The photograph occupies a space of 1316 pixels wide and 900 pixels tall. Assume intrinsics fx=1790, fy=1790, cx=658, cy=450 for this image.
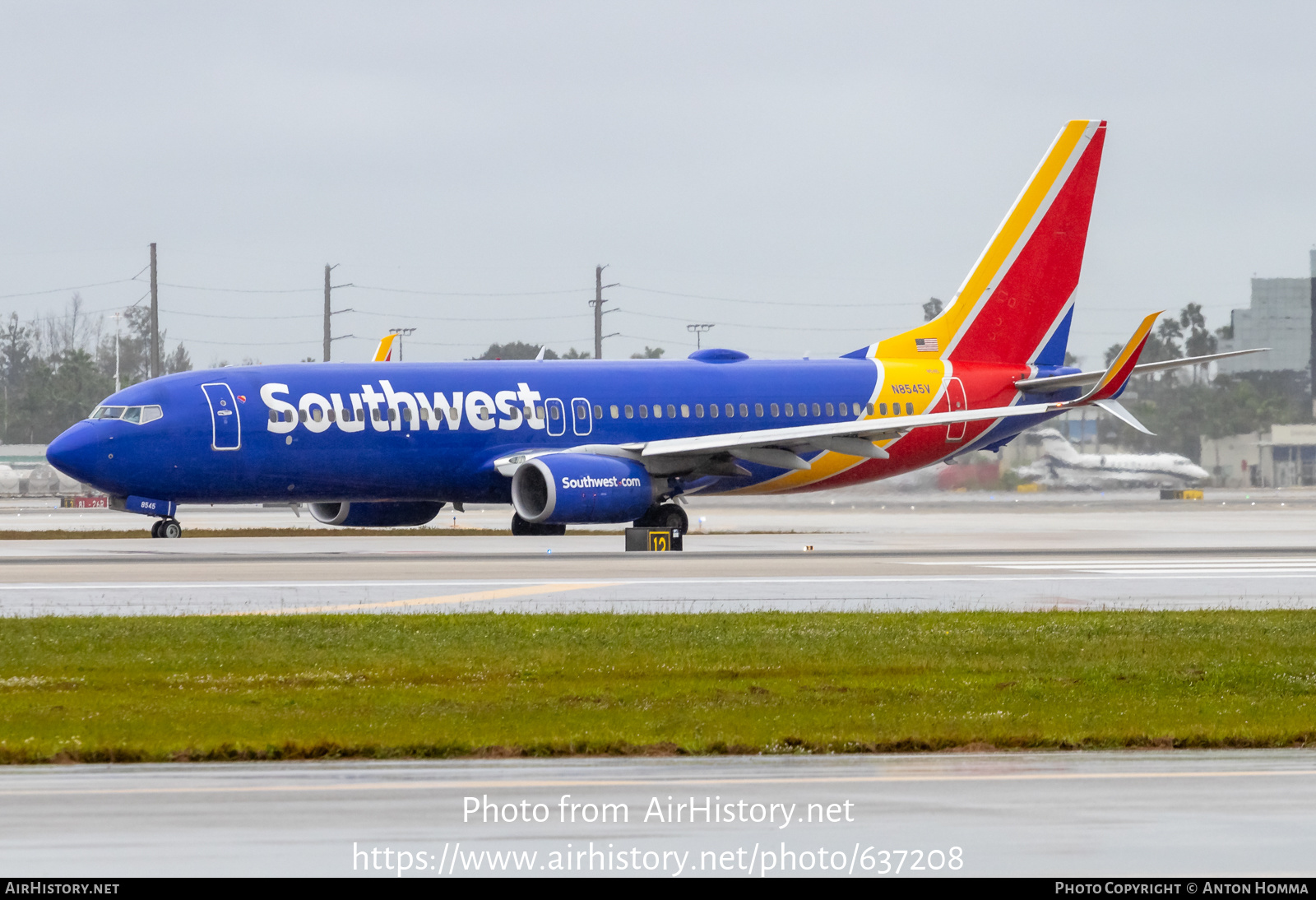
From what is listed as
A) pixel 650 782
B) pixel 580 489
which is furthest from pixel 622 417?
pixel 650 782

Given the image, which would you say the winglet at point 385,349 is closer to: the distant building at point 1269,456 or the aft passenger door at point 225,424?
the aft passenger door at point 225,424

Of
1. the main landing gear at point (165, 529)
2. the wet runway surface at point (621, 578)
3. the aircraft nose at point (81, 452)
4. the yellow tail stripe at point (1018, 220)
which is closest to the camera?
the wet runway surface at point (621, 578)

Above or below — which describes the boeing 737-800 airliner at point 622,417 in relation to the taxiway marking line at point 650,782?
above

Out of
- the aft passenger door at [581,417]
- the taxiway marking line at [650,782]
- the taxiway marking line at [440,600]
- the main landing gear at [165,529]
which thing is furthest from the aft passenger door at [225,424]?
the taxiway marking line at [650,782]

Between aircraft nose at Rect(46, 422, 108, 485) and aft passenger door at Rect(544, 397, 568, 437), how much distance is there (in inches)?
384

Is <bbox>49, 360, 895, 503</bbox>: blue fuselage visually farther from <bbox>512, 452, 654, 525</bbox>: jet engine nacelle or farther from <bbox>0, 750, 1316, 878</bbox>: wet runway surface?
<bbox>0, 750, 1316, 878</bbox>: wet runway surface

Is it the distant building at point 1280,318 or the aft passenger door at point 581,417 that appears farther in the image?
the distant building at point 1280,318

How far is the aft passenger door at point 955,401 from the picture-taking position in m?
45.1

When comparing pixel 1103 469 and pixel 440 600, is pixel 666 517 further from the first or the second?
pixel 1103 469

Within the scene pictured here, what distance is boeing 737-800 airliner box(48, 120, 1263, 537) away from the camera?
37469 mm

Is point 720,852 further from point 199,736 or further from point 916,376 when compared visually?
point 916,376

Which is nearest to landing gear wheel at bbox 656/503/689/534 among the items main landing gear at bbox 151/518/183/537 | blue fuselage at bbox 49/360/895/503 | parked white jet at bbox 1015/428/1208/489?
blue fuselage at bbox 49/360/895/503

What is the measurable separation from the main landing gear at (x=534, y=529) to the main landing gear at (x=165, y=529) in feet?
24.7

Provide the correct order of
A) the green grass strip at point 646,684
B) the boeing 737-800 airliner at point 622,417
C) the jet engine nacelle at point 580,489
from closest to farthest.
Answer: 1. the green grass strip at point 646,684
2. the jet engine nacelle at point 580,489
3. the boeing 737-800 airliner at point 622,417
